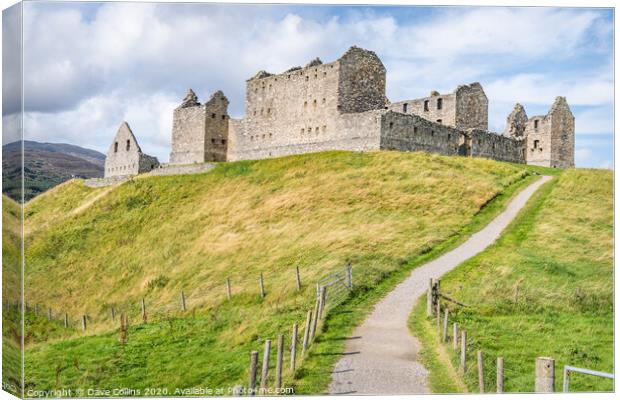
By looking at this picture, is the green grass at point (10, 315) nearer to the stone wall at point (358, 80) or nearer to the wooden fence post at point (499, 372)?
the wooden fence post at point (499, 372)

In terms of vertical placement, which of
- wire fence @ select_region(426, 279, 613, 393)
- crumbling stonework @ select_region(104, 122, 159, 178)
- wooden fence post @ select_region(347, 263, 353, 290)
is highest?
crumbling stonework @ select_region(104, 122, 159, 178)

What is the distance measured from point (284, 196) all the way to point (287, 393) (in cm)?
2474

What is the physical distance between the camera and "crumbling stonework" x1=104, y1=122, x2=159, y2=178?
57.4 meters

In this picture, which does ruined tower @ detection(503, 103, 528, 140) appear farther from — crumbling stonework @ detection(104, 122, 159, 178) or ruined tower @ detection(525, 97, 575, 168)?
crumbling stonework @ detection(104, 122, 159, 178)

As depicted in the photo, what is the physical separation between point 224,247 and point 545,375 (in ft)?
68.7

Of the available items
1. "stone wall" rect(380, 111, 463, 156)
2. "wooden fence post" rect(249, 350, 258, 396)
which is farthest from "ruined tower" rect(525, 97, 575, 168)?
"wooden fence post" rect(249, 350, 258, 396)

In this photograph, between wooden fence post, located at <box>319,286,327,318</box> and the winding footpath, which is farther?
wooden fence post, located at <box>319,286,327,318</box>

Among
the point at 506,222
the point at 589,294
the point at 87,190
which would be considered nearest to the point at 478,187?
the point at 506,222

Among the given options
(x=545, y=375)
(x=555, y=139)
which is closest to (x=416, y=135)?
(x=555, y=139)

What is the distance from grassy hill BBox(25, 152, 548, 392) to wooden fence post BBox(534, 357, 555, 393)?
15.9 feet

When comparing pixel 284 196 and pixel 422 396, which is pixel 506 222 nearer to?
pixel 284 196

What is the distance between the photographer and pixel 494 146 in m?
55.6

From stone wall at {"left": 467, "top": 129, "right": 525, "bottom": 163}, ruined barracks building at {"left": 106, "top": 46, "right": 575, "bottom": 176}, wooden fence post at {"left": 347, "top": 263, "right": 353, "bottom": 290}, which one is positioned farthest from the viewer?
stone wall at {"left": 467, "top": 129, "right": 525, "bottom": 163}

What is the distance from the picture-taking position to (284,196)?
133 feet
